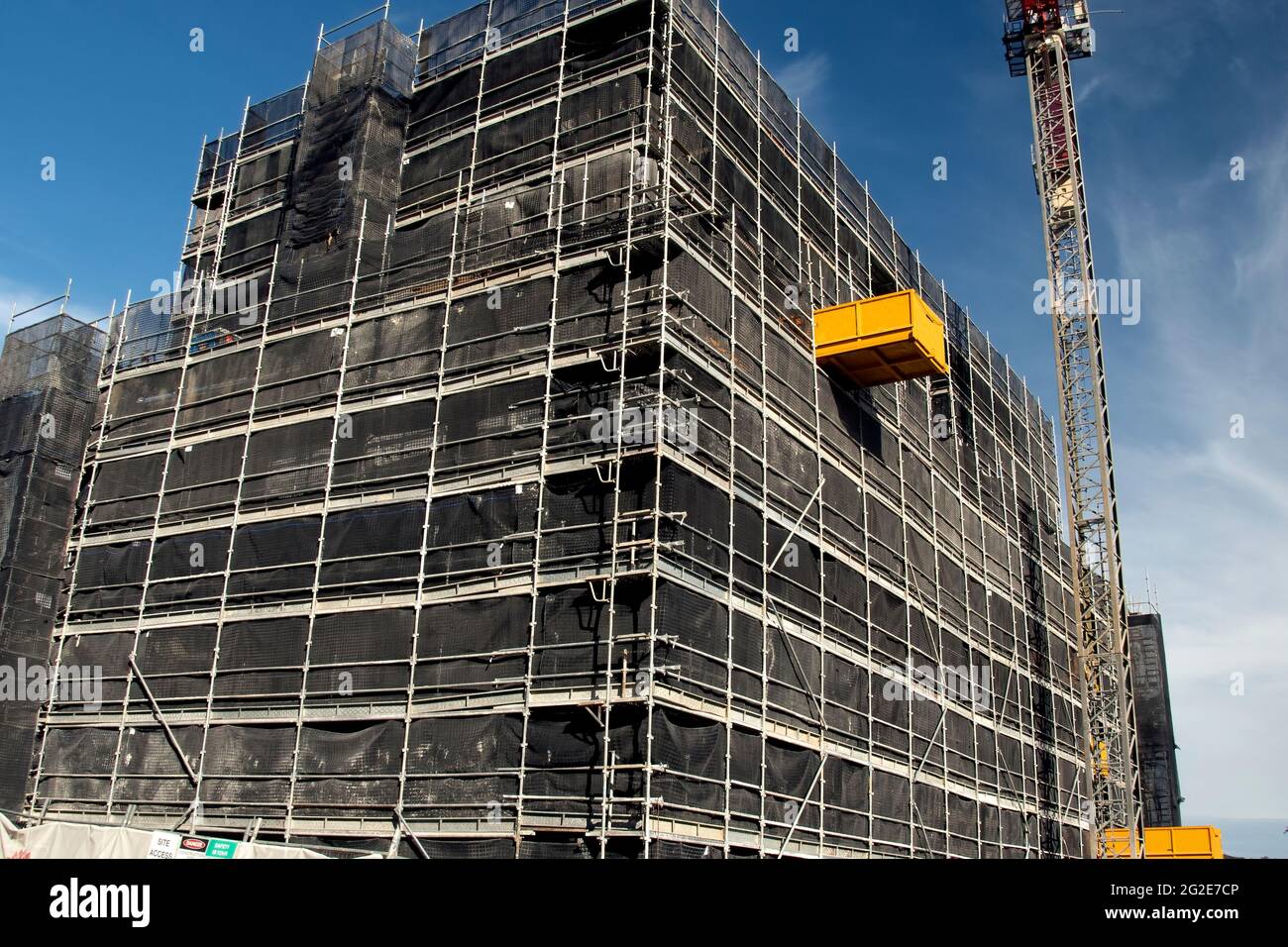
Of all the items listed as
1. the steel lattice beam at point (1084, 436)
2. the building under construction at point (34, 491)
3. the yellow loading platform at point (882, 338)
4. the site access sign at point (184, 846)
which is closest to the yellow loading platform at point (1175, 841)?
the steel lattice beam at point (1084, 436)

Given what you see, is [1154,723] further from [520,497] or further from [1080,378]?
[520,497]

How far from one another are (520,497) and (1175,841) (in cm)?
3102

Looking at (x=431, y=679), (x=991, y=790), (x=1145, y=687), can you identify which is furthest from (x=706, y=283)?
(x=1145, y=687)

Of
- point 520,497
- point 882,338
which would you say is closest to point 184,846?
point 520,497

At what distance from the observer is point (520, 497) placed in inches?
849

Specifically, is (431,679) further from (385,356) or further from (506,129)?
(506,129)

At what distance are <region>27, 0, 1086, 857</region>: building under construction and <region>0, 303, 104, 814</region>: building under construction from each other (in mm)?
589

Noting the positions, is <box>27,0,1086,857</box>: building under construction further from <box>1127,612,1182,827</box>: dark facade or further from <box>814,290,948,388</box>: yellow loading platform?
<box>1127,612,1182,827</box>: dark facade

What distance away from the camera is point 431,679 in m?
21.3

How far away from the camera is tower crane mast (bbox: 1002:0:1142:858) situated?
138 feet

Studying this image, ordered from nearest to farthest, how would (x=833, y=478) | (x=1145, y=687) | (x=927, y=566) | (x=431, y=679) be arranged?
1. (x=431, y=679)
2. (x=833, y=478)
3. (x=927, y=566)
4. (x=1145, y=687)

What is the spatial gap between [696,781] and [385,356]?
38.6 ft

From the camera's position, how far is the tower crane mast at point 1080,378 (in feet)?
138
